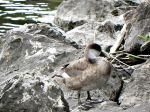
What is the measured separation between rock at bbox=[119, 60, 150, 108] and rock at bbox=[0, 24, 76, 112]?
1017 millimetres

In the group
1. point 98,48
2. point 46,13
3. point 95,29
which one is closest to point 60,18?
point 46,13

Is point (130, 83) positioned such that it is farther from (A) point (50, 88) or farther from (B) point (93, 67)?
(A) point (50, 88)

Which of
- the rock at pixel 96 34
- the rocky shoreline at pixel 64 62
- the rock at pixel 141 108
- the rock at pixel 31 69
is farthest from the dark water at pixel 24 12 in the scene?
the rock at pixel 141 108

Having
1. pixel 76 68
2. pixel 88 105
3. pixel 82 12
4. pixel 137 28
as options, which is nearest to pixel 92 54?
pixel 76 68

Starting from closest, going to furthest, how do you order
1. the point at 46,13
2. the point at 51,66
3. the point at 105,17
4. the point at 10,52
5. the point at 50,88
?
the point at 50,88 < the point at 51,66 < the point at 10,52 < the point at 105,17 < the point at 46,13

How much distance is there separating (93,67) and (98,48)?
403 mm

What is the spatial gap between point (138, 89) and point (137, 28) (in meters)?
2.96

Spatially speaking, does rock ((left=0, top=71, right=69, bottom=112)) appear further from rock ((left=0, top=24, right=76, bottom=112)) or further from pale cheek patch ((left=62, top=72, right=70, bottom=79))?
pale cheek patch ((left=62, top=72, right=70, bottom=79))

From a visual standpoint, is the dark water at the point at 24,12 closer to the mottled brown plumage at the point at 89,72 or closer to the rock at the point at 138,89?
the mottled brown plumage at the point at 89,72

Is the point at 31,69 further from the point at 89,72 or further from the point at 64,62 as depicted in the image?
the point at 89,72

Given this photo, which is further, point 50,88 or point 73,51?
point 73,51

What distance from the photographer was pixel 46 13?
21.2 meters

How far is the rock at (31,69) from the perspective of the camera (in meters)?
8.02

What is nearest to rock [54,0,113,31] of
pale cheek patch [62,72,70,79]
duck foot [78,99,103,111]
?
pale cheek patch [62,72,70,79]
